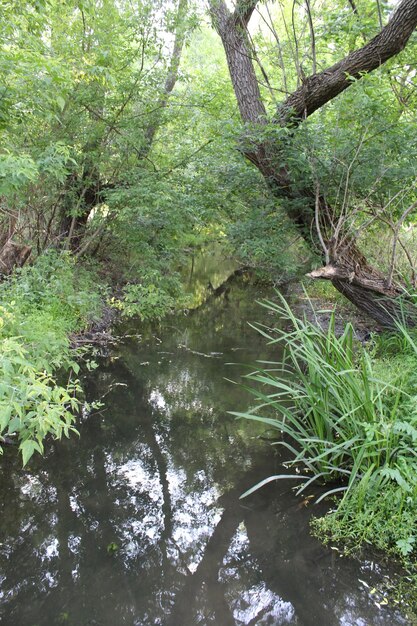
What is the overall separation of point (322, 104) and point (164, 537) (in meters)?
5.55

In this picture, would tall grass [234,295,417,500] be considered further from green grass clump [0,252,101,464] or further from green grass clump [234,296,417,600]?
green grass clump [0,252,101,464]

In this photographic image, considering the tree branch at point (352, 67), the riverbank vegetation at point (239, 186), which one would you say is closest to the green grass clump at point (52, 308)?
the riverbank vegetation at point (239, 186)

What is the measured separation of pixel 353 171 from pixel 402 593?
438 cm

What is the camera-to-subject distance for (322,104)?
5887 mm

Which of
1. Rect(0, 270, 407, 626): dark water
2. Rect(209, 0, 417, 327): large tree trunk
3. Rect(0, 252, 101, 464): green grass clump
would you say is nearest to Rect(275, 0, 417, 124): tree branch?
Rect(209, 0, 417, 327): large tree trunk

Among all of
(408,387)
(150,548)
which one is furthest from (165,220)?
(150,548)

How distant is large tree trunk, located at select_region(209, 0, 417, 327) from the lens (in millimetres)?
5047

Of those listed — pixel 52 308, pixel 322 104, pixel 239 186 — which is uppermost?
pixel 322 104

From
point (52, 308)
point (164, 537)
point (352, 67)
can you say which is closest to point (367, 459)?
point (164, 537)

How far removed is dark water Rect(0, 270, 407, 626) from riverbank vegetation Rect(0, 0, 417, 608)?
400 mm

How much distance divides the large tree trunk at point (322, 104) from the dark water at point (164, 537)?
231 cm

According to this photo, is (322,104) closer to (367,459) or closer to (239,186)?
(239,186)

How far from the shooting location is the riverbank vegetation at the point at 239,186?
3.68 m

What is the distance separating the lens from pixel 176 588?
2881 mm
